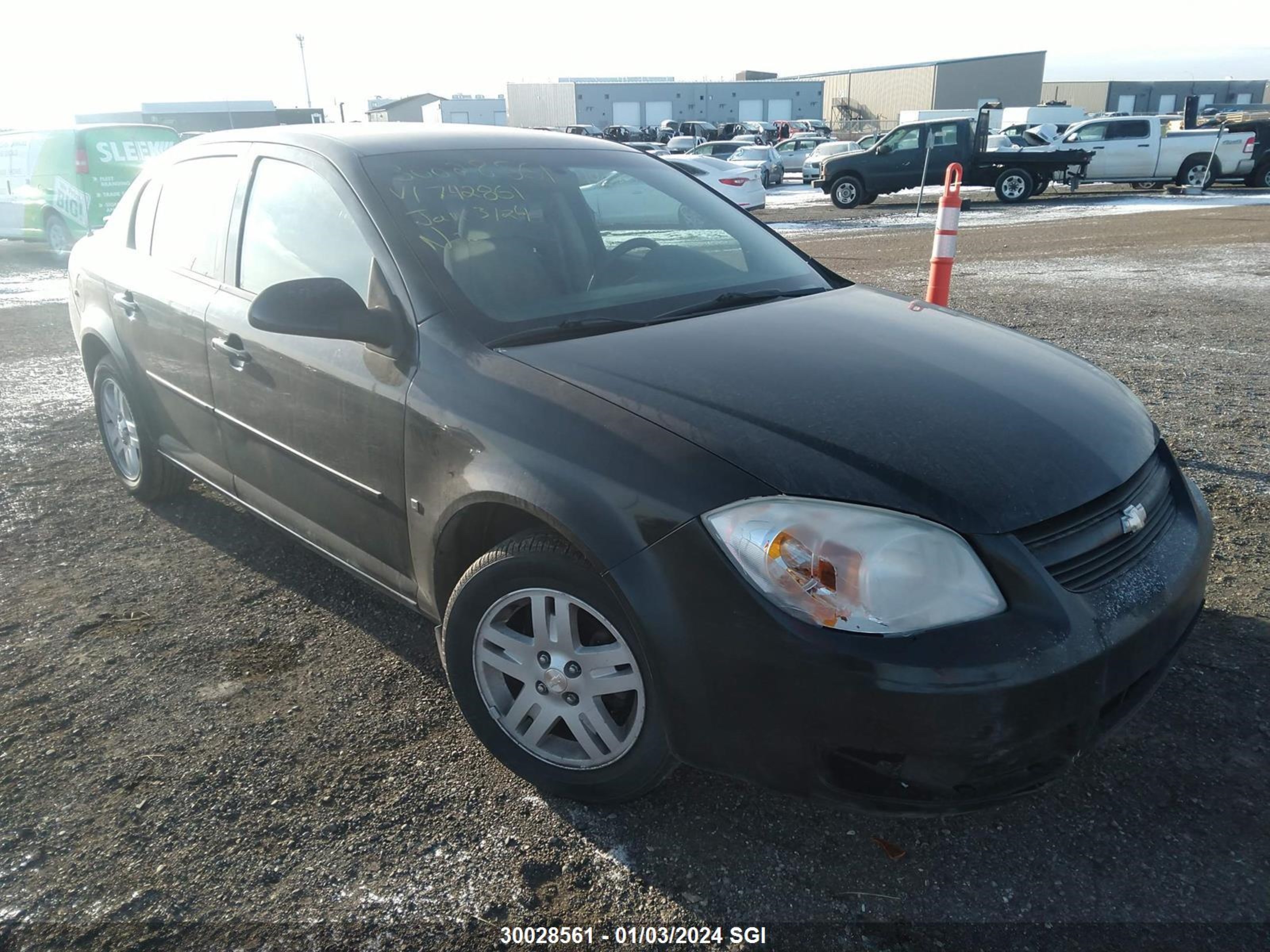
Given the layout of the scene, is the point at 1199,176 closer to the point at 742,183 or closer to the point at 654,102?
the point at 742,183

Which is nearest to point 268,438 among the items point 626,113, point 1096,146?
point 1096,146

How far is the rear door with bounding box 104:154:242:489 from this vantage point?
338cm

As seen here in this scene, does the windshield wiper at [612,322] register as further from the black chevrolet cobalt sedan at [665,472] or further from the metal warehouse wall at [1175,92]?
the metal warehouse wall at [1175,92]

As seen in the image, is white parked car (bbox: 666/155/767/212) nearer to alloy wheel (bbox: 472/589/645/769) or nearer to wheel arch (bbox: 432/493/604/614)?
wheel arch (bbox: 432/493/604/614)

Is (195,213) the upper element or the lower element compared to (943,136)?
upper

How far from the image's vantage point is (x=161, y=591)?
3.54 m

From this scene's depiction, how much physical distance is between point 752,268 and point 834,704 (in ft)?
6.07

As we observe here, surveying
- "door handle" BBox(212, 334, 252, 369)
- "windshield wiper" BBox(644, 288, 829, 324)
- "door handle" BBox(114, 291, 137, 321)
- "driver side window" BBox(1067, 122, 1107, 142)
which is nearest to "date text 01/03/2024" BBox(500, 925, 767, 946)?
"windshield wiper" BBox(644, 288, 829, 324)

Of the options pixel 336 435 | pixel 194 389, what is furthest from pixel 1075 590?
pixel 194 389

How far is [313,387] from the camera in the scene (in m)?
2.80

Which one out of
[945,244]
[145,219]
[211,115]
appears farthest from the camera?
[211,115]

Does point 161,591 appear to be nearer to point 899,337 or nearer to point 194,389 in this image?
point 194,389

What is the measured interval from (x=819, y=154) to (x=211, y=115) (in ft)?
112

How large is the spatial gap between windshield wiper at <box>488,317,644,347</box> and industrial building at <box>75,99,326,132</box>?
44.4 m
